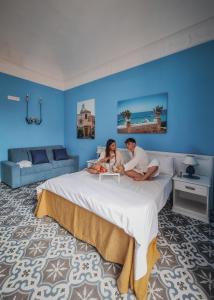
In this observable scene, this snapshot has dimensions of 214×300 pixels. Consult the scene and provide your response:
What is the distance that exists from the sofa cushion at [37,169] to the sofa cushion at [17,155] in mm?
492

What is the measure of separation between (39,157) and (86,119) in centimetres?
176

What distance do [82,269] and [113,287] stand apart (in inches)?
13.1

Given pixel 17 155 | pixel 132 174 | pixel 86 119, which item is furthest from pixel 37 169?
pixel 132 174

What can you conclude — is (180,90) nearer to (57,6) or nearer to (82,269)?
(57,6)

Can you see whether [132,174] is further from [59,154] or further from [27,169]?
[59,154]

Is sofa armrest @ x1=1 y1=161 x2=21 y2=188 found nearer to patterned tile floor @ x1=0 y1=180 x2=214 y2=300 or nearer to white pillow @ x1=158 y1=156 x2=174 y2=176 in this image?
patterned tile floor @ x1=0 y1=180 x2=214 y2=300

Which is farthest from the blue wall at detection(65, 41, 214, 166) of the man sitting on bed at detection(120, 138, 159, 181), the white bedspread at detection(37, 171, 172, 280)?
the white bedspread at detection(37, 171, 172, 280)

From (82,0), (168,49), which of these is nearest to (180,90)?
(168,49)

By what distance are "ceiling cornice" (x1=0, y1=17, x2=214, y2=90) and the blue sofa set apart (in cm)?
211

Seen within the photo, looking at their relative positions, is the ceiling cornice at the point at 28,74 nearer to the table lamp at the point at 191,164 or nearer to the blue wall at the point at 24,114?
the blue wall at the point at 24,114

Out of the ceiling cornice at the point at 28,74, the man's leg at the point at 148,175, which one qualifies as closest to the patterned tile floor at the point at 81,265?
the man's leg at the point at 148,175

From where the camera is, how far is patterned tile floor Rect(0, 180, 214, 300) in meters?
1.21

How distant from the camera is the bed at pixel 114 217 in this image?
48.3 inches

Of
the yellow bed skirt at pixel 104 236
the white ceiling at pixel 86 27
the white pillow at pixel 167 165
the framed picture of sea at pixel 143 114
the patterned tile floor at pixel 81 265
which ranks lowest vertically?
the patterned tile floor at pixel 81 265
